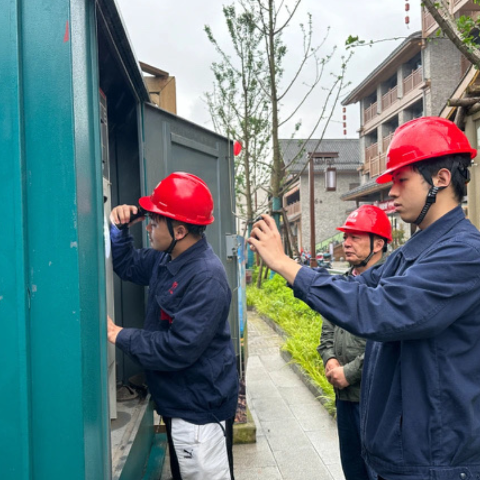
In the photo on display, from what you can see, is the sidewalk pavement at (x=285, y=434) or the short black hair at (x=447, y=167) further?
the sidewalk pavement at (x=285, y=434)

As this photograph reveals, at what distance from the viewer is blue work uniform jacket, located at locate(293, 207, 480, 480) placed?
153cm

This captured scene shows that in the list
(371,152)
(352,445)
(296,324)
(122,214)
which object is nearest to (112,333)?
(122,214)

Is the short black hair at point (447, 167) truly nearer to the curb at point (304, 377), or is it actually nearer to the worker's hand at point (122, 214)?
the worker's hand at point (122, 214)

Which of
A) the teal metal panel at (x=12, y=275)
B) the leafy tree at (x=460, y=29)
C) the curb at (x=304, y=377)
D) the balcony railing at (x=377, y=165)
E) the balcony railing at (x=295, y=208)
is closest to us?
the teal metal panel at (x=12, y=275)

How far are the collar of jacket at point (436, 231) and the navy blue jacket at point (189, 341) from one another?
0.94m

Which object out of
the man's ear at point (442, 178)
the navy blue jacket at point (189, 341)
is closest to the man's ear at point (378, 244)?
the navy blue jacket at point (189, 341)

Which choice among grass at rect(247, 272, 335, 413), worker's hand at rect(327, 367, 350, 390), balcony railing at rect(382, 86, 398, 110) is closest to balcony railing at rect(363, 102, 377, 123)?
balcony railing at rect(382, 86, 398, 110)

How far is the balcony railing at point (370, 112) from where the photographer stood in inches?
1145

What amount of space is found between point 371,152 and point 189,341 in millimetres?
29330

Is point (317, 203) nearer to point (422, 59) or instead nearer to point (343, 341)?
point (422, 59)

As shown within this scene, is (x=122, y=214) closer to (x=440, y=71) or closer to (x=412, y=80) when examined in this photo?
(x=440, y=71)

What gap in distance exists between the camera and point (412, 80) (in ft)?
79.5

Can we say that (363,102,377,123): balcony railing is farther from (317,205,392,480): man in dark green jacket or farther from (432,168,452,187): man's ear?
(432,168,452,187): man's ear

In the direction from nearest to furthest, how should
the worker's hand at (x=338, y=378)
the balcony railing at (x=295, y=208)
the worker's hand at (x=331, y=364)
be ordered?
the worker's hand at (x=338, y=378) < the worker's hand at (x=331, y=364) < the balcony railing at (x=295, y=208)
